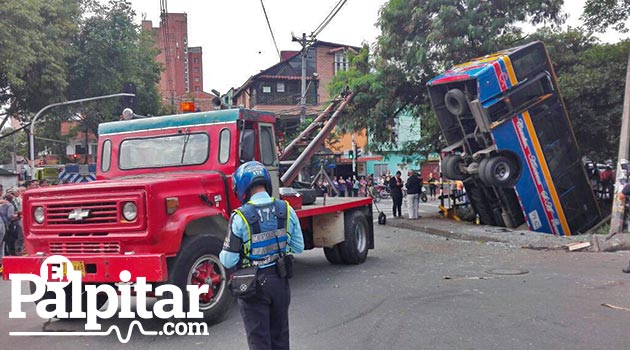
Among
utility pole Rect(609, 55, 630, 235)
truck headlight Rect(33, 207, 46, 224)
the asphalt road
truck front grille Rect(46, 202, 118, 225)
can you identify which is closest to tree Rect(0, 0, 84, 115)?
the asphalt road

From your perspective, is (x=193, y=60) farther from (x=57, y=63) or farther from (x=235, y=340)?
(x=235, y=340)

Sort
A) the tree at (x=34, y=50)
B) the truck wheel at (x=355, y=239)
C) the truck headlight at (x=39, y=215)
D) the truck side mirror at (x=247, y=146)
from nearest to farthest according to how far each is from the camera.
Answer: the truck headlight at (x=39, y=215), the truck side mirror at (x=247, y=146), the truck wheel at (x=355, y=239), the tree at (x=34, y=50)

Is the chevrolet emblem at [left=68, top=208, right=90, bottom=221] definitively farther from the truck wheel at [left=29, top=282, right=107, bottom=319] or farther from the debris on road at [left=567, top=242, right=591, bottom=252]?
the debris on road at [left=567, top=242, right=591, bottom=252]

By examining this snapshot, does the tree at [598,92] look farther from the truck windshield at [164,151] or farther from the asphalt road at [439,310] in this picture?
the truck windshield at [164,151]

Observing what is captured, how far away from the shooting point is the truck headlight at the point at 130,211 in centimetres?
626

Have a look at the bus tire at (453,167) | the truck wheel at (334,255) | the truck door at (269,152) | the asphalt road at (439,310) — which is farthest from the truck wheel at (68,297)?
the bus tire at (453,167)

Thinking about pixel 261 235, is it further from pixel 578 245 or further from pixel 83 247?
pixel 578 245

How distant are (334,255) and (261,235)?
671 centimetres

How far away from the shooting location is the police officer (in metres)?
4.08

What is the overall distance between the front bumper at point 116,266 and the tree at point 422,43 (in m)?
12.6

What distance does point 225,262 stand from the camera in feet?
13.6

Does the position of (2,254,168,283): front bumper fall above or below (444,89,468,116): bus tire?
below

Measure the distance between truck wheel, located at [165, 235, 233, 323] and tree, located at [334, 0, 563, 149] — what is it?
39.0 ft

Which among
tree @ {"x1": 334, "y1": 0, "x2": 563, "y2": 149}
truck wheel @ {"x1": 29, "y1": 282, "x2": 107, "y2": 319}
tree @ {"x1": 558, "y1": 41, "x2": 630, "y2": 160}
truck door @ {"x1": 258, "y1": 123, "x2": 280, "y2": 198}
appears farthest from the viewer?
tree @ {"x1": 334, "y1": 0, "x2": 563, "y2": 149}
